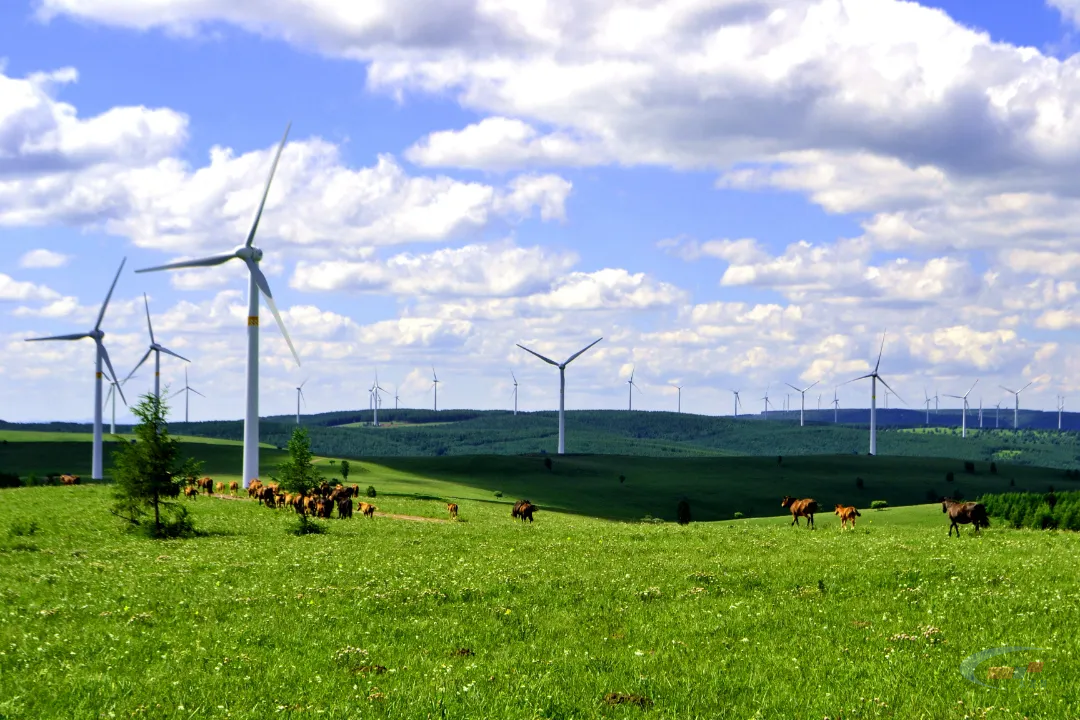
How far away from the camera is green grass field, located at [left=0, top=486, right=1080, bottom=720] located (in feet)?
55.6

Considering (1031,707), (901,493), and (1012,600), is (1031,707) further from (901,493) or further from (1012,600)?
(901,493)

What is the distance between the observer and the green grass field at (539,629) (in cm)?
1694

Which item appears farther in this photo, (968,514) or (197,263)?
(197,263)

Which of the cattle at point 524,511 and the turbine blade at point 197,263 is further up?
the turbine blade at point 197,263

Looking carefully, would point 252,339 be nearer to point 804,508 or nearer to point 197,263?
point 197,263

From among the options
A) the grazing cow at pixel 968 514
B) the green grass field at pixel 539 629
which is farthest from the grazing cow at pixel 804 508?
the green grass field at pixel 539 629

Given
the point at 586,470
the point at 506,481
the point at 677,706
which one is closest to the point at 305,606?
the point at 677,706
